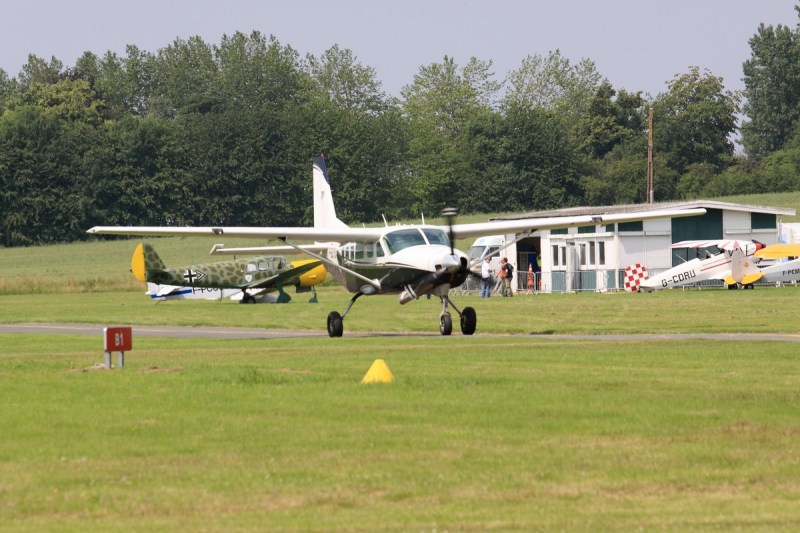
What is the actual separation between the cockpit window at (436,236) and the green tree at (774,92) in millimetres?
115108

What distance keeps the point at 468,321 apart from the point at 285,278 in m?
20.5

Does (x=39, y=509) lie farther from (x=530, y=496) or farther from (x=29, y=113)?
(x=29, y=113)

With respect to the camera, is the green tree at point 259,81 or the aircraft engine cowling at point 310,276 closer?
the aircraft engine cowling at point 310,276

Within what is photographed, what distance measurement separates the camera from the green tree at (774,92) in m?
139


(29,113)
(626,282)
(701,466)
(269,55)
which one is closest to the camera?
(701,466)

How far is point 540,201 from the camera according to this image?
11900cm

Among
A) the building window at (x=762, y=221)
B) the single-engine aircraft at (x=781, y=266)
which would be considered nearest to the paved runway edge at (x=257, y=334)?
the single-engine aircraft at (x=781, y=266)

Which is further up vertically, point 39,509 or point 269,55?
point 269,55

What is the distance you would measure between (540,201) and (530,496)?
110 meters

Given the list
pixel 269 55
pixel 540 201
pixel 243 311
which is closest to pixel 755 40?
pixel 540 201

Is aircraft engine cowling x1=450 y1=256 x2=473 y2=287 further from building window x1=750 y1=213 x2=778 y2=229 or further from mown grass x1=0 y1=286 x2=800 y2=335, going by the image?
building window x1=750 y1=213 x2=778 y2=229

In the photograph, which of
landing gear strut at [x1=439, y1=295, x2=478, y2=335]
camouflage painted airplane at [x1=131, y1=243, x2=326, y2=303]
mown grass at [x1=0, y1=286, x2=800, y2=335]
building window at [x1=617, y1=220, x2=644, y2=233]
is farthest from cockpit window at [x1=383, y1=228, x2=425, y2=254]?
building window at [x1=617, y1=220, x2=644, y2=233]

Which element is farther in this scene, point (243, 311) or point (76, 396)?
point (243, 311)

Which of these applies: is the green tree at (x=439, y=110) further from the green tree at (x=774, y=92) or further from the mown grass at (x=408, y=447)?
the mown grass at (x=408, y=447)
